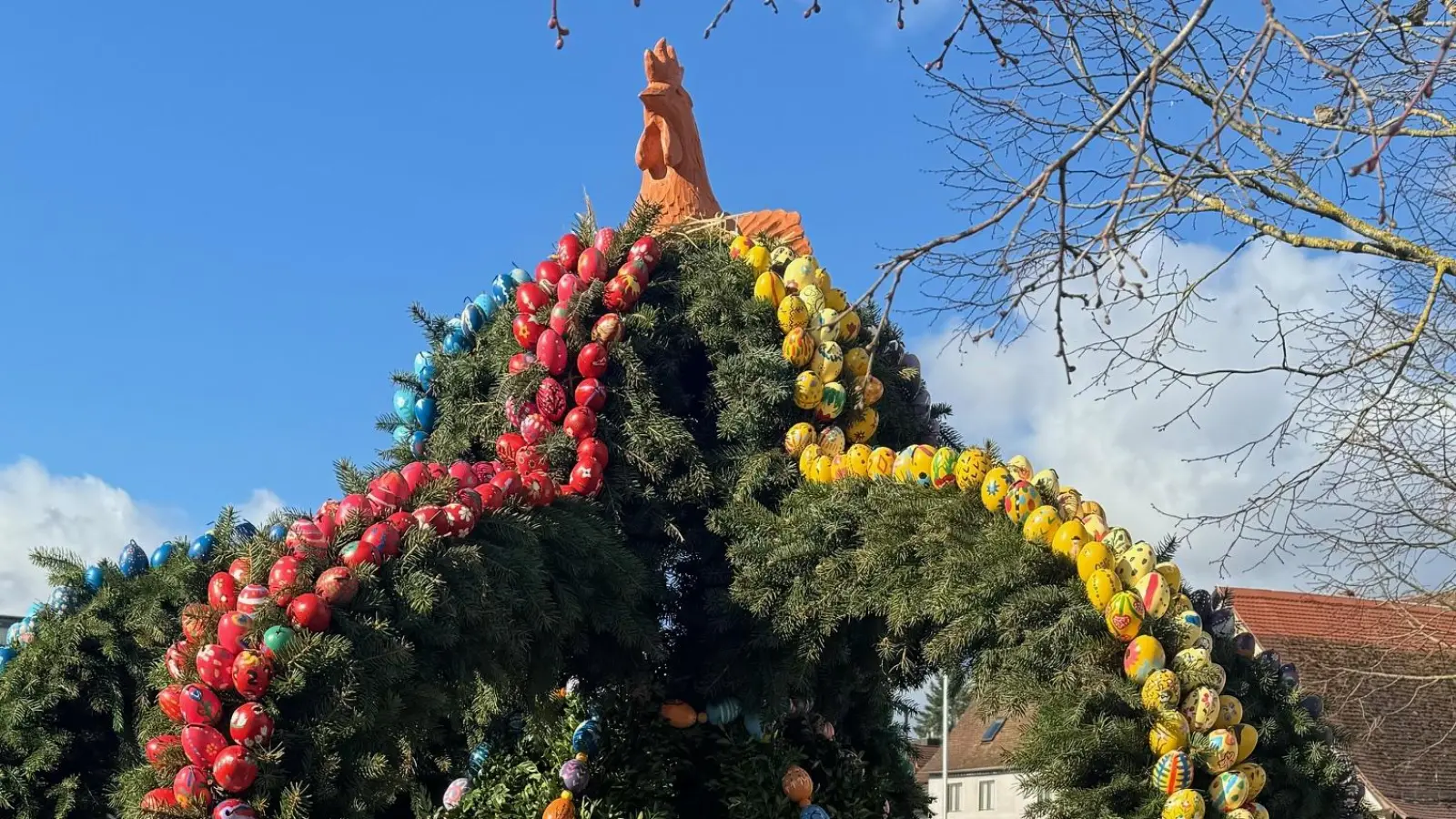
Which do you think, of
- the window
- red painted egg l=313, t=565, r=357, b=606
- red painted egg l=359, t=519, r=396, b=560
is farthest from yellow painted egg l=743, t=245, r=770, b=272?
the window

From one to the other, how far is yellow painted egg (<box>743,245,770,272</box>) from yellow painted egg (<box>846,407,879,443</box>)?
0.86 m

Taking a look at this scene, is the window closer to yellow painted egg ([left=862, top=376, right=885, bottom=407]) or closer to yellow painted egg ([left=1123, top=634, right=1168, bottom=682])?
yellow painted egg ([left=862, top=376, right=885, bottom=407])

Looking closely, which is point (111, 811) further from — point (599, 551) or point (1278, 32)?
point (1278, 32)

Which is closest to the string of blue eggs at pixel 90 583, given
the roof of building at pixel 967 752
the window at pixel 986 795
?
the roof of building at pixel 967 752

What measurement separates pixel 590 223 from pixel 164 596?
2.72 metres

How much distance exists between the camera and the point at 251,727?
16.2 feet

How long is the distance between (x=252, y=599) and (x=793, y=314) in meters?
2.89

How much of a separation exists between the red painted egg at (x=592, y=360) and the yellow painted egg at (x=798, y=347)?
852mm

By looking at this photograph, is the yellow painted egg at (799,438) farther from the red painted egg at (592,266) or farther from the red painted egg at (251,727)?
the red painted egg at (251,727)

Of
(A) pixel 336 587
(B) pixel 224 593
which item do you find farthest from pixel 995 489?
(B) pixel 224 593

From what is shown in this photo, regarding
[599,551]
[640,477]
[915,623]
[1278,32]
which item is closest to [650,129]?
[640,477]

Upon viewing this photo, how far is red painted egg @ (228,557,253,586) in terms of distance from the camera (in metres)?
5.45

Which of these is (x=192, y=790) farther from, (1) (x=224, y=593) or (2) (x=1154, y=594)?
(2) (x=1154, y=594)

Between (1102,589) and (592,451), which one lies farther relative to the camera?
(592,451)
